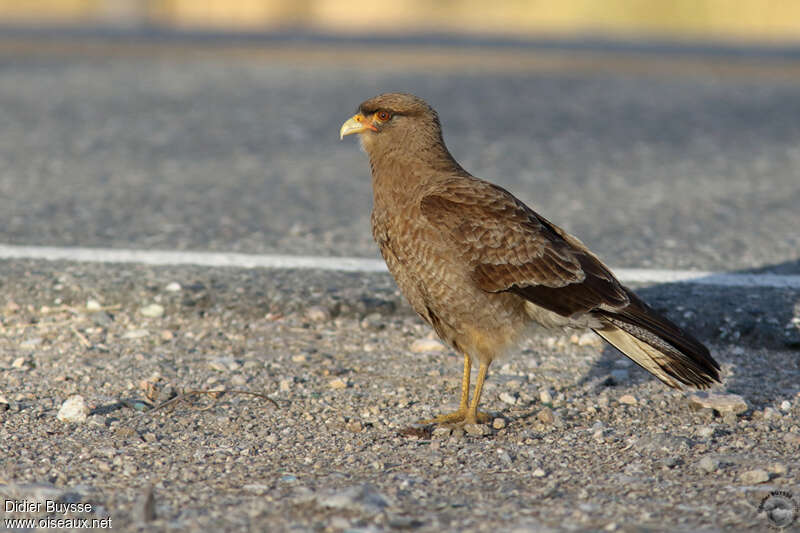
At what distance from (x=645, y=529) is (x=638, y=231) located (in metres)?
3.61

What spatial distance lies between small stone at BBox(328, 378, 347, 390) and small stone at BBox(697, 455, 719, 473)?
4.63 ft

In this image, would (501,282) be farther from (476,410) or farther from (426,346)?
(426,346)

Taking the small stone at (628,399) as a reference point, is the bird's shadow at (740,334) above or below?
above

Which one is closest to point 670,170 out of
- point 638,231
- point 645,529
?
point 638,231

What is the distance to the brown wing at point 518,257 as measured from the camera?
3.85m

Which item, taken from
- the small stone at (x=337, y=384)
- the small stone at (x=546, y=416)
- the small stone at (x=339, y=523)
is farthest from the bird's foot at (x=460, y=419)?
the small stone at (x=339, y=523)

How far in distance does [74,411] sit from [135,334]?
88cm

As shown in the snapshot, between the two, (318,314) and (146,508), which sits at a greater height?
(146,508)

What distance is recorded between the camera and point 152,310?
483cm

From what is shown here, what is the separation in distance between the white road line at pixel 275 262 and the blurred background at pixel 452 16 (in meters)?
13.9

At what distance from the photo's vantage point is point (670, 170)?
8.26 meters

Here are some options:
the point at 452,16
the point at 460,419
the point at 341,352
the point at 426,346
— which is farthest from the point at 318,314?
the point at 452,16

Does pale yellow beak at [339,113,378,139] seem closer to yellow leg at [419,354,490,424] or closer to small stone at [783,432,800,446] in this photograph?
yellow leg at [419,354,490,424]

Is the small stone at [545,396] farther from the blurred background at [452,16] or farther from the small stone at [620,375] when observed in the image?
the blurred background at [452,16]
